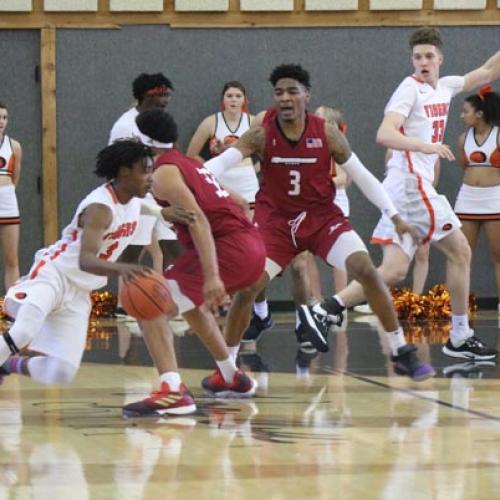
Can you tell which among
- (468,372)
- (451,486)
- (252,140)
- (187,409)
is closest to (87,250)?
(187,409)

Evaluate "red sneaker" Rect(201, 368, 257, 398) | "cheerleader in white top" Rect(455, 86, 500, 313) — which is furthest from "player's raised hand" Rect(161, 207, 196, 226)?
"cheerleader in white top" Rect(455, 86, 500, 313)

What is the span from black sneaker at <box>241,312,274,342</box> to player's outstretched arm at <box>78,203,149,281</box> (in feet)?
11.2

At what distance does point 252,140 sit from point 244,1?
5151 mm

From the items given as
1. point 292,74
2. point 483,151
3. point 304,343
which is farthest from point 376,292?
point 483,151

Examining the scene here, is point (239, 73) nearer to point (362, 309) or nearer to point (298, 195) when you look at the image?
point (362, 309)

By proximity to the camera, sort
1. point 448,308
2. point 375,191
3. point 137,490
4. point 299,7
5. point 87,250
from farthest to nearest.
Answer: point 299,7 → point 448,308 → point 375,191 → point 87,250 → point 137,490

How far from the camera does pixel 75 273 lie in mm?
→ 6746

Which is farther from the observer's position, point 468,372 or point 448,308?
point 448,308

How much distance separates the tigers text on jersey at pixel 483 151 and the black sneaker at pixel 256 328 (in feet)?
8.65

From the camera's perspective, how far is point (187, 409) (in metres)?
6.68

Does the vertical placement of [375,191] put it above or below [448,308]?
above

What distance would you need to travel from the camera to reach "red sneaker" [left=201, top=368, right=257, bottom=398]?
7277 millimetres

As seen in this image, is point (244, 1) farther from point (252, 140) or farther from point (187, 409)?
point (187, 409)

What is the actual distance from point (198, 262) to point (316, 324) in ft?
6.01
